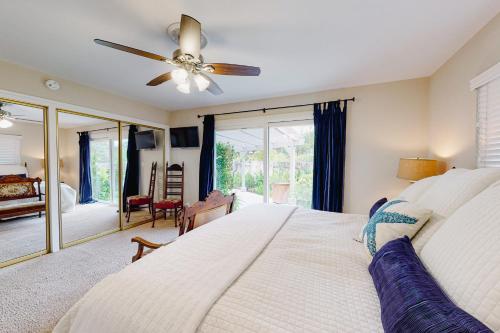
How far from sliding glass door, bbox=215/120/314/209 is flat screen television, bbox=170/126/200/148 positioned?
1.55 feet

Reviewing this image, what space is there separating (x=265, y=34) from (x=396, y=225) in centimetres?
182

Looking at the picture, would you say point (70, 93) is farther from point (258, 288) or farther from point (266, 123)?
point (258, 288)

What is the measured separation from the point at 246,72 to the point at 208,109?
2440 mm

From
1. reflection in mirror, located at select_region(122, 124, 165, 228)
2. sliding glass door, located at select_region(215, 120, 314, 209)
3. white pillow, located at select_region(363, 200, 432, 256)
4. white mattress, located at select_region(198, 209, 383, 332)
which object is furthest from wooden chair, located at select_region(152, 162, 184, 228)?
white pillow, located at select_region(363, 200, 432, 256)

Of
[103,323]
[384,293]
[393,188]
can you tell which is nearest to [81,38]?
[103,323]

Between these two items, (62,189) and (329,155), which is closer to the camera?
(62,189)

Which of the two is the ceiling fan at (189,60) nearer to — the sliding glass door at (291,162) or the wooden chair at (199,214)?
the wooden chair at (199,214)

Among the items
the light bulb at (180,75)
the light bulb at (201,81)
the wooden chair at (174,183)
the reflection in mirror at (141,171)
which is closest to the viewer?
the light bulb at (180,75)

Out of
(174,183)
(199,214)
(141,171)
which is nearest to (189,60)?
(199,214)

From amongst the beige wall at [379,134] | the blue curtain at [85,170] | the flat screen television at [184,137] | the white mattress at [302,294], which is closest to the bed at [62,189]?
the blue curtain at [85,170]

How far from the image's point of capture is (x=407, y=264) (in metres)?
0.81

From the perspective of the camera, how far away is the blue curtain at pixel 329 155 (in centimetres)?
310

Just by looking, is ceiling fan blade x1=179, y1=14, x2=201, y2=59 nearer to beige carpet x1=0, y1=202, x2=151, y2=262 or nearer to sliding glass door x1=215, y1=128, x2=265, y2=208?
sliding glass door x1=215, y1=128, x2=265, y2=208

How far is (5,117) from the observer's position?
8.09 ft
